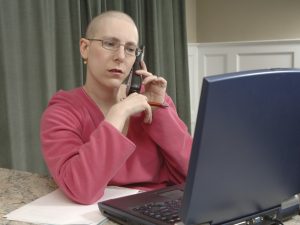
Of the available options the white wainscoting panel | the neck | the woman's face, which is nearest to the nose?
→ the woman's face

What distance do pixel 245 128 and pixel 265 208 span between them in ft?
0.76

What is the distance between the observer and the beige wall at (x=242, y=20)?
3508 millimetres

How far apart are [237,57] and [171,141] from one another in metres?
2.70

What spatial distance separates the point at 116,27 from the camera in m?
1.23

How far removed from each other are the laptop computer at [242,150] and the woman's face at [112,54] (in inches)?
20.5

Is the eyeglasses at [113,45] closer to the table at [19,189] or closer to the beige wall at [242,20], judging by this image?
the table at [19,189]

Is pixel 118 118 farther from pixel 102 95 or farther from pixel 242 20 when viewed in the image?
pixel 242 20

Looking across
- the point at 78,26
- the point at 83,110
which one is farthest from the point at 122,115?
the point at 78,26

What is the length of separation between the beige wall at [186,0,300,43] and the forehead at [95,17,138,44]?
8.56ft

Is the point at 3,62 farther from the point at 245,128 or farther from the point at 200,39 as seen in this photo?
the point at 200,39

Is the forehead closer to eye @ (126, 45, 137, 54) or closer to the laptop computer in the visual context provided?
eye @ (126, 45, 137, 54)

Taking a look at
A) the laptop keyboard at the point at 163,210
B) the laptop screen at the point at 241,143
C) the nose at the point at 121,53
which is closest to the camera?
the laptop screen at the point at 241,143

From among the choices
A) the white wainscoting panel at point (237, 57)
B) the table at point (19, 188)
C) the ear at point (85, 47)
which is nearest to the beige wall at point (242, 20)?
the white wainscoting panel at point (237, 57)

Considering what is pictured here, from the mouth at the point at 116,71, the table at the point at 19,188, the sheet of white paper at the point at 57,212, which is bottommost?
the table at the point at 19,188
